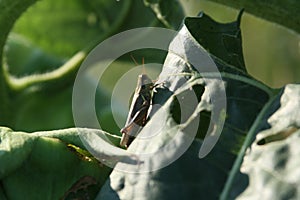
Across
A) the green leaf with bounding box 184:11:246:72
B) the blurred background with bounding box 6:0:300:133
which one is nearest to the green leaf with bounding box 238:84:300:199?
the green leaf with bounding box 184:11:246:72

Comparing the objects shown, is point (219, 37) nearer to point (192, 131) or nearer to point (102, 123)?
point (192, 131)

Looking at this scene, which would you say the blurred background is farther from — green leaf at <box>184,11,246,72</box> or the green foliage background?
green leaf at <box>184,11,246,72</box>

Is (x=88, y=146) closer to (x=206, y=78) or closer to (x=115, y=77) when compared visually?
(x=206, y=78)

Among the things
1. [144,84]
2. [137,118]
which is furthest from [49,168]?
[144,84]

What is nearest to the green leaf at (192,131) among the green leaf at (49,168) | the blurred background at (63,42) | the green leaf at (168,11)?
the green leaf at (49,168)

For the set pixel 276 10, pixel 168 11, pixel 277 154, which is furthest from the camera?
pixel 168 11
